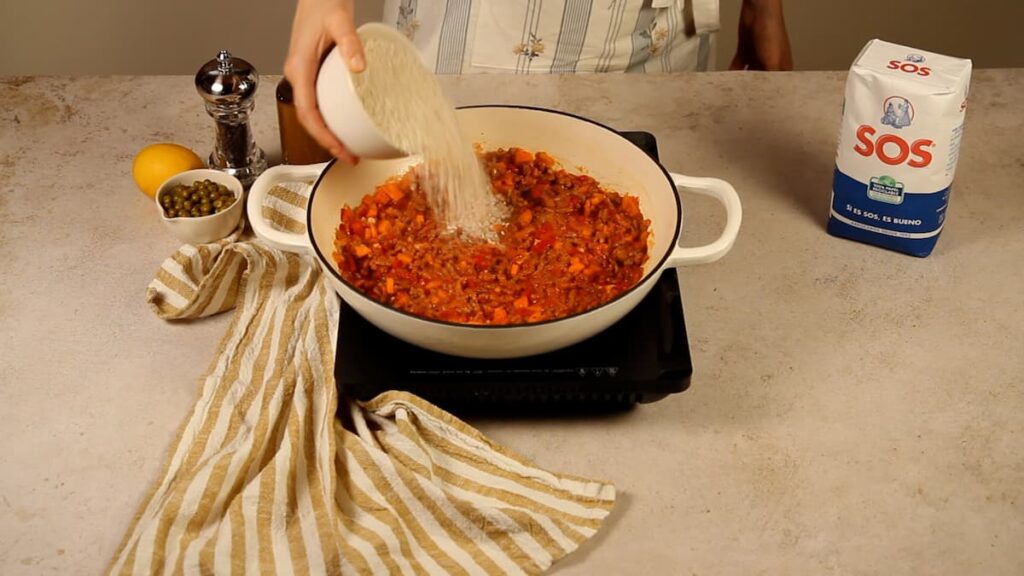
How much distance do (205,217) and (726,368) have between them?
0.72 meters

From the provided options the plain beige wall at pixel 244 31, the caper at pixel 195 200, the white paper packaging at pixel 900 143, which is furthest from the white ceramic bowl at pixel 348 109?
the plain beige wall at pixel 244 31

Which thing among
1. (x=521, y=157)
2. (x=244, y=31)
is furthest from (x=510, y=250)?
(x=244, y=31)

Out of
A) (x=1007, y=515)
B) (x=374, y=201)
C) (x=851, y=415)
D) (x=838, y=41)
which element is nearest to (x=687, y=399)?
(x=851, y=415)

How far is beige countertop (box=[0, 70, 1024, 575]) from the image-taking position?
3.90 ft

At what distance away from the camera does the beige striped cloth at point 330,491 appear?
1137 millimetres

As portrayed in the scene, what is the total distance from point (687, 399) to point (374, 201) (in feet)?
1.57

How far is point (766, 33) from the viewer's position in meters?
2.07

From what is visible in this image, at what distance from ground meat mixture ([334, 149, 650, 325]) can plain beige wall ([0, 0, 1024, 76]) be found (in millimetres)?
1694

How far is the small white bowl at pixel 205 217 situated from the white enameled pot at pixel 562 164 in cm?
18

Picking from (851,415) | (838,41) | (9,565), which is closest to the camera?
(9,565)

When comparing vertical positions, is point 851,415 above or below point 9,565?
above

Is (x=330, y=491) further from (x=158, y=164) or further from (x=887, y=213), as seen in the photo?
(x=887, y=213)

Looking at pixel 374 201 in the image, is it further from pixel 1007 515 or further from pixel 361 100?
pixel 1007 515

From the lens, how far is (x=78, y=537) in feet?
3.87
